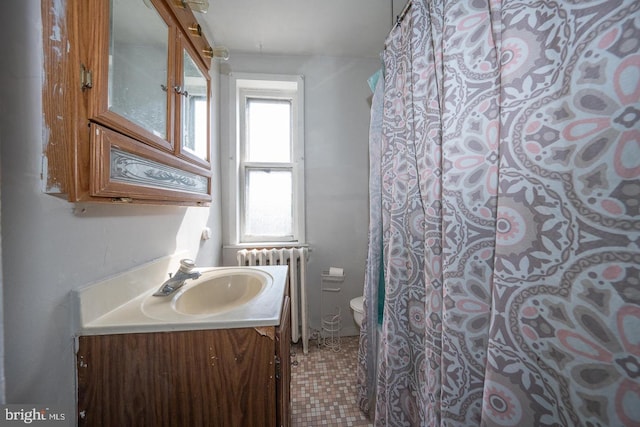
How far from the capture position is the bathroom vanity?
59 cm

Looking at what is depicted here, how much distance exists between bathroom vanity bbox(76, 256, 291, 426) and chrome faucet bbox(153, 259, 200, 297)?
7.9 inches

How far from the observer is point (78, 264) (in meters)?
0.60

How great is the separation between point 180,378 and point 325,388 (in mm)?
1100

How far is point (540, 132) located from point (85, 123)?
3.44 feet

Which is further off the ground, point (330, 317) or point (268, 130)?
point (268, 130)

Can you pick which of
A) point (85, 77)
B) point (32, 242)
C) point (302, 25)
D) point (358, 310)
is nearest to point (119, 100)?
point (85, 77)

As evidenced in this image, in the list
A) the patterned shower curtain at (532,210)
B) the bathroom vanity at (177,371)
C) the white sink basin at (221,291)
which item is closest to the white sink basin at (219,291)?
the white sink basin at (221,291)

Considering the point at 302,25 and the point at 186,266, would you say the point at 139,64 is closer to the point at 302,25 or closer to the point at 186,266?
the point at 186,266

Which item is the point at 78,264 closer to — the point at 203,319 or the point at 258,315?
the point at 203,319

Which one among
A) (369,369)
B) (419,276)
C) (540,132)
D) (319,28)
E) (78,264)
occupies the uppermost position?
(319,28)

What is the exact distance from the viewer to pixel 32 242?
49cm

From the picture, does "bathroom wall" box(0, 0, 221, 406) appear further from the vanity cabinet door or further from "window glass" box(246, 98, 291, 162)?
"window glass" box(246, 98, 291, 162)

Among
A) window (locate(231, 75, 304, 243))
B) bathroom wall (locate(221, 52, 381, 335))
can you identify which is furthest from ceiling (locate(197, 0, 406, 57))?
window (locate(231, 75, 304, 243))

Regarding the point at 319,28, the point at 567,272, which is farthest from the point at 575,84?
the point at 319,28
